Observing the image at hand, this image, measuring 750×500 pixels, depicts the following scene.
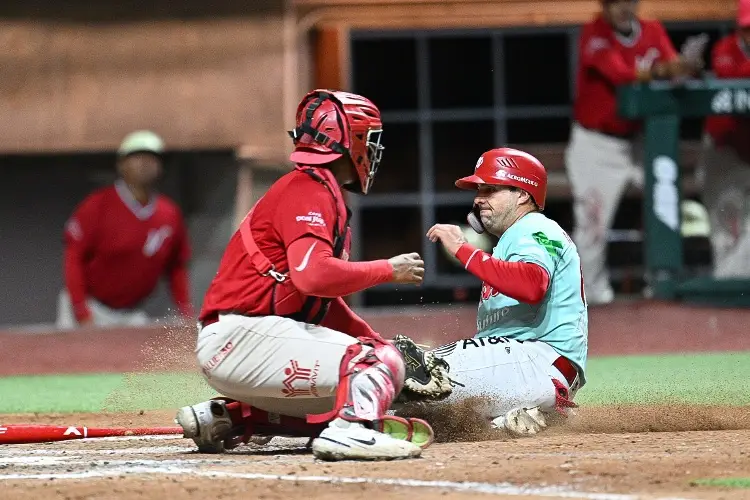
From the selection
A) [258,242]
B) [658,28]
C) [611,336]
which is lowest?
[611,336]

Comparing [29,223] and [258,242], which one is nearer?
[258,242]

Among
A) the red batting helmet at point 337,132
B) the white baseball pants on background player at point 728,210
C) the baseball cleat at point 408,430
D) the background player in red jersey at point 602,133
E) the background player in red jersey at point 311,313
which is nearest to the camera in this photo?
the background player in red jersey at point 311,313

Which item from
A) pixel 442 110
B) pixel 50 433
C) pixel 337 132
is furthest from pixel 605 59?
pixel 50 433

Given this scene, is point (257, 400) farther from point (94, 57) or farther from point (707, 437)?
point (94, 57)

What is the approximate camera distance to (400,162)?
1459 centimetres

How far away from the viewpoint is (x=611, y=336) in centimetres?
1074

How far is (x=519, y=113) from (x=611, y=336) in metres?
4.21

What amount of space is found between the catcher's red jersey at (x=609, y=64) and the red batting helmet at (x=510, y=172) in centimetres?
527

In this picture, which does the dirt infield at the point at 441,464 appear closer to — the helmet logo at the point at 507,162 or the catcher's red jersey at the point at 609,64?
the helmet logo at the point at 507,162

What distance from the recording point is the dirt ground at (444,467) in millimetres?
4488

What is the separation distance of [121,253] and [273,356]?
21.8 ft

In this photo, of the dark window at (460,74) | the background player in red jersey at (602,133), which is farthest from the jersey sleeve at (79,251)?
the dark window at (460,74)

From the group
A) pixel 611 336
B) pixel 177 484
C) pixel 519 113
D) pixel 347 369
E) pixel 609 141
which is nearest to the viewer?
pixel 177 484

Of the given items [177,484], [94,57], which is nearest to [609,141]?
[94,57]
